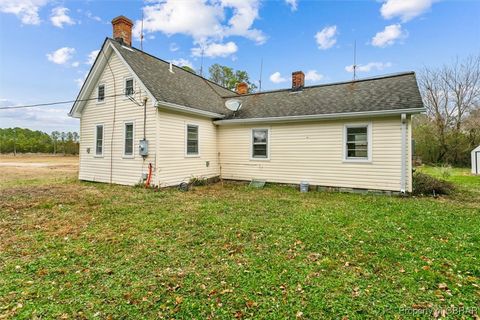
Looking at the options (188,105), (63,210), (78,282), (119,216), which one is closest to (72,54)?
(188,105)

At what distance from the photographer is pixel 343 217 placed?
586 centimetres

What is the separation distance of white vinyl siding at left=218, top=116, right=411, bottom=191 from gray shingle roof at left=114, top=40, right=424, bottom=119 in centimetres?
62

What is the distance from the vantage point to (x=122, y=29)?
453 inches

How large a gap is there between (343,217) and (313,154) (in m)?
4.51

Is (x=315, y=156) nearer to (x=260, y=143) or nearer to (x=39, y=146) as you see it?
(x=260, y=143)

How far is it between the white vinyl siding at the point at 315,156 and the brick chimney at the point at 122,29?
20.0ft

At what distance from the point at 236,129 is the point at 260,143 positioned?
4.62 feet

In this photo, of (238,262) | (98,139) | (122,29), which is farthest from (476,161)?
(98,139)

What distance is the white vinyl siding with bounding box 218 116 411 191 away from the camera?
8.70m

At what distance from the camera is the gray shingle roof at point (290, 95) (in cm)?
924

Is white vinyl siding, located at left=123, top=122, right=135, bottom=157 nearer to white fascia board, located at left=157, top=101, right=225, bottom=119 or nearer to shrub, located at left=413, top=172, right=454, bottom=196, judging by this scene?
white fascia board, located at left=157, top=101, right=225, bottom=119

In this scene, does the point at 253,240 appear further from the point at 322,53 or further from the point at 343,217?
the point at 322,53

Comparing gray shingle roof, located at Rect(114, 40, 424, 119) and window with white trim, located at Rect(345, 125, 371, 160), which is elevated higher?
gray shingle roof, located at Rect(114, 40, 424, 119)

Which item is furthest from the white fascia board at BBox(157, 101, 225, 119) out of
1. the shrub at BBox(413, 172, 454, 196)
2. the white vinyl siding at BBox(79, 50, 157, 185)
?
the shrub at BBox(413, 172, 454, 196)
